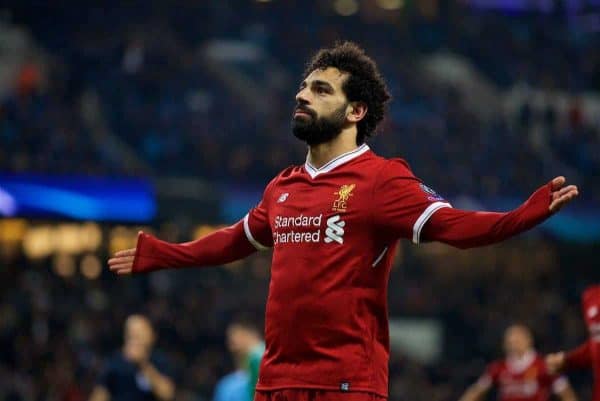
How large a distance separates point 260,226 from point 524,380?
6.70m

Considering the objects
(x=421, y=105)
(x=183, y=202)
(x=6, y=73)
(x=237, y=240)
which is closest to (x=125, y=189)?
(x=183, y=202)

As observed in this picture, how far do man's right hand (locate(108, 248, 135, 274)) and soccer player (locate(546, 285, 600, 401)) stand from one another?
3.71m

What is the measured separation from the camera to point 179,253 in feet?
17.4

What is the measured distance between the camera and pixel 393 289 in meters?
20.5

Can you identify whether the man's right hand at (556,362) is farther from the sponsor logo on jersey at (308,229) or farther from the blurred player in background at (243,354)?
the sponsor logo on jersey at (308,229)

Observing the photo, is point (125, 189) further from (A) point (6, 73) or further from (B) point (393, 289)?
(B) point (393, 289)

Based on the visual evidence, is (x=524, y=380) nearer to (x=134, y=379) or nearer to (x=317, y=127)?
(x=134, y=379)

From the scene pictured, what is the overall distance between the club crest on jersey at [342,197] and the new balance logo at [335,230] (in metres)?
0.03

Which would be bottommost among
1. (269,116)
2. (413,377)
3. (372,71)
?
(413,377)

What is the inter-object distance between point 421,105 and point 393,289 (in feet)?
16.6

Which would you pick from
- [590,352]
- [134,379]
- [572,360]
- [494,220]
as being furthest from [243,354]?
[494,220]

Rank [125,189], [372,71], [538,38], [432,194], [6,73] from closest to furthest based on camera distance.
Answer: [432,194]
[372,71]
[125,189]
[6,73]
[538,38]

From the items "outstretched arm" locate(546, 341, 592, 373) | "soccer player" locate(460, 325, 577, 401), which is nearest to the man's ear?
"outstretched arm" locate(546, 341, 592, 373)

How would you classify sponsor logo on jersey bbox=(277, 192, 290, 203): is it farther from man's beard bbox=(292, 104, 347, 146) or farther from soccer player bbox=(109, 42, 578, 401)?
man's beard bbox=(292, 104, 347, 146)
